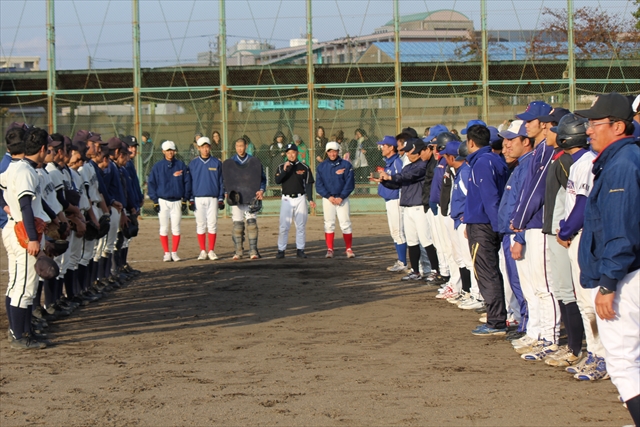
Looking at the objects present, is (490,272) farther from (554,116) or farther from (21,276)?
(21,276)

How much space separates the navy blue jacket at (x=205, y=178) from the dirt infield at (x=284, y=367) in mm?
3890

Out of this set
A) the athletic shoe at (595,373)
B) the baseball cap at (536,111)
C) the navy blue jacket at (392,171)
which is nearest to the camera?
the athletic shoe at (595,373)

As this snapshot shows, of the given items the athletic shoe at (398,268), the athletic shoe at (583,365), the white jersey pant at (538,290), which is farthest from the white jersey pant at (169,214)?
the athletic shoe at (583,365)

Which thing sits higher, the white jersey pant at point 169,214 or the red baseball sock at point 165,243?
the white jersey pant at point 169,214

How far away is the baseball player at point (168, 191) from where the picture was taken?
15.4m

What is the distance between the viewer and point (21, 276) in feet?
26.7

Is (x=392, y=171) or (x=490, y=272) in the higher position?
(x=392, y=171)

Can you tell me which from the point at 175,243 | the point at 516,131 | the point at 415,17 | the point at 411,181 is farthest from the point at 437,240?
the point at 415,17

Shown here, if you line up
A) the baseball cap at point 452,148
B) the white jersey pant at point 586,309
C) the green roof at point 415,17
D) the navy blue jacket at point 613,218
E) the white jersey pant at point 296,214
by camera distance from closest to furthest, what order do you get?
the navy blue jacket at point 613,218 < the white jersey pant at point 586,309 < the baseball cap at point 452,148 < the white jersey pant at point 296,214 < the green roof at point 415,17

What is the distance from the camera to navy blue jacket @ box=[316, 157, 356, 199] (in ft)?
51.0

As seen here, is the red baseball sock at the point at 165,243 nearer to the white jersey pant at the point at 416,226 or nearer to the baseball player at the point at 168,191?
the baseball player at the point at 168,191

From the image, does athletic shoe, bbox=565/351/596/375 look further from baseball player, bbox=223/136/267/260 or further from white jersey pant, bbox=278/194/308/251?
baseball player, bbox=223/136/267/260

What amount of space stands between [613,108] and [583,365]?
8.58ft

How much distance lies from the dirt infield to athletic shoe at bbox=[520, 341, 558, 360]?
0.44 feet
